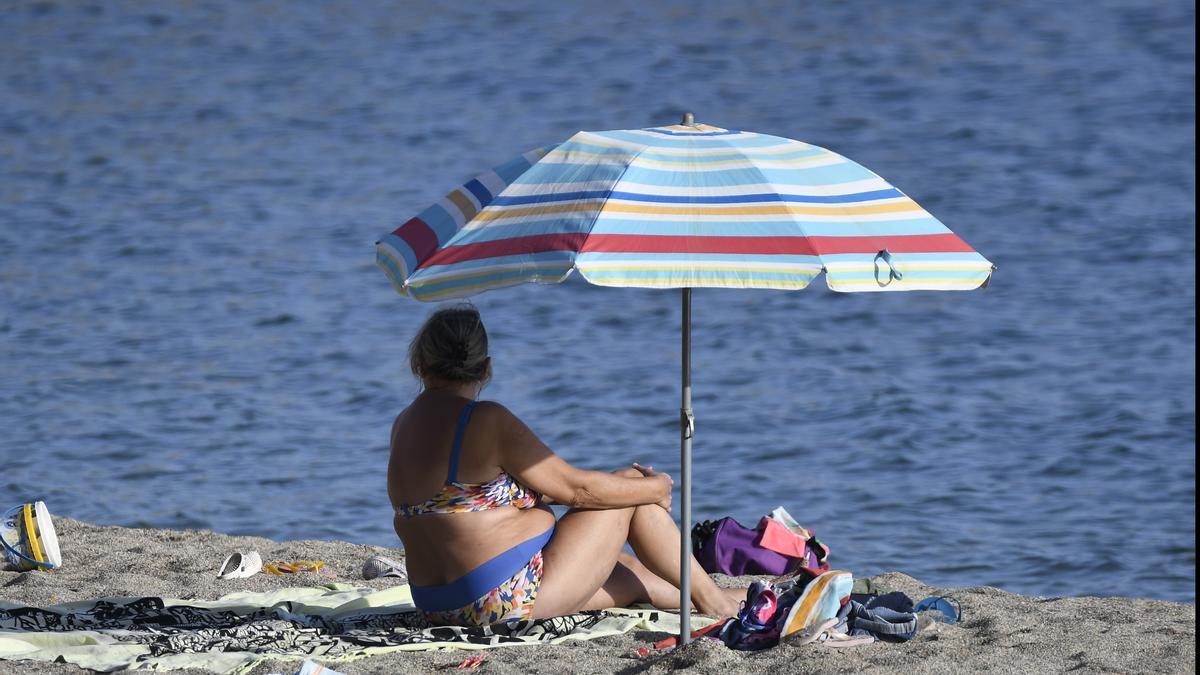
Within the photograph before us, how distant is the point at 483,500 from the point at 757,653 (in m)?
0.82

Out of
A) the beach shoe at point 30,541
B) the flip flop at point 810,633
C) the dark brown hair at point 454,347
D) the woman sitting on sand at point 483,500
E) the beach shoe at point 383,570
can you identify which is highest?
the dark brown hair at point 454,347

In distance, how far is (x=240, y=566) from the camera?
5.45 m

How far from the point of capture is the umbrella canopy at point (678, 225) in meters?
3.73

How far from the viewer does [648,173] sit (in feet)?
13.2

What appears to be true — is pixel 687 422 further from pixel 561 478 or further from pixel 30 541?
pixel 30 541

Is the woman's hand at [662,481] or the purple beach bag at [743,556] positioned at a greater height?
the woman's hand at [662,481]

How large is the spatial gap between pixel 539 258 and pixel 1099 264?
928 cm

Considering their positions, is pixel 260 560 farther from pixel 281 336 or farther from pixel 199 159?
pixel 199 159

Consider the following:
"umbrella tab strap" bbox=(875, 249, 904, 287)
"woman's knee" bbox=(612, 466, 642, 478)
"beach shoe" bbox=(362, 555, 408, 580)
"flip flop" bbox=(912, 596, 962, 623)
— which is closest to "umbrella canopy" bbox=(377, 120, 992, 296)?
"umbrella tab strap" bbox=(875, 249, 904, 287)

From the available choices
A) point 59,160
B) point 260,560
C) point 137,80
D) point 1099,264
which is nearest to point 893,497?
point 260,560

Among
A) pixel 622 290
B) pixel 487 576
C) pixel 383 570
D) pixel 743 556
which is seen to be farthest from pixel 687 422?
pixel 622 290

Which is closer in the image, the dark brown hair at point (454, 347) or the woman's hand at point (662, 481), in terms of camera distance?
the dark brown hair at point (454, 347)

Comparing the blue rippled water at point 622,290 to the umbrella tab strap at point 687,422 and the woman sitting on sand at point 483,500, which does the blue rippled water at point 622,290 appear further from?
A: the umbrella tab strap at point 687,422

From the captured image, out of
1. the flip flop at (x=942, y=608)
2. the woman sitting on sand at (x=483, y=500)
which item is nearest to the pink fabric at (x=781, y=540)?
the flip flop at (x=942, y=608)
